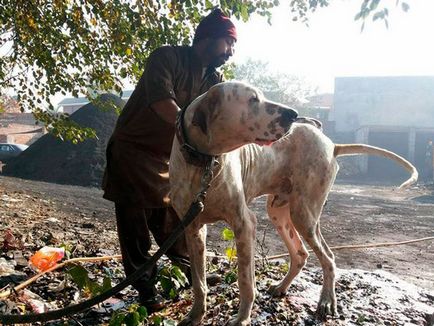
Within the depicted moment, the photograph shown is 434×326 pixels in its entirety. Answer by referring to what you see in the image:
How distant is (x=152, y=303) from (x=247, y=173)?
47.5 inches

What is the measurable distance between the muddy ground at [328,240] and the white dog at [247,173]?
1.21 feet

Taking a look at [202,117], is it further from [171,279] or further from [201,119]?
[171,279]

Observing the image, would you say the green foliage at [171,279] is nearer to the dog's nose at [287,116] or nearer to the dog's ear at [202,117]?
the dog's ear at [202,117]

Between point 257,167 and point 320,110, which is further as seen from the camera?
point 320,110

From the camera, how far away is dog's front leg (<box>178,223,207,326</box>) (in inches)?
115

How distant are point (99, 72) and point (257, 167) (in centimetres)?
→ 271

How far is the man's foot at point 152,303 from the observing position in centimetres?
329

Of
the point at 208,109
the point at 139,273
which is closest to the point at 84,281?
the point at 139,273

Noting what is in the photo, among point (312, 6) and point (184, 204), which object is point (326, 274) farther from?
point (312, 6)

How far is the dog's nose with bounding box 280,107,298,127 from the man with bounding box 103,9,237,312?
0.94m

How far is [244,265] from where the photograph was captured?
274cm

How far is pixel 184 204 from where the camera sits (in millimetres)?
2729

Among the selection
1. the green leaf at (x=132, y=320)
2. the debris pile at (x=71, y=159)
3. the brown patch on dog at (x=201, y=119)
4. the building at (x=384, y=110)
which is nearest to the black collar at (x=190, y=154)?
the brown patch on dog at (x=201, y=119)

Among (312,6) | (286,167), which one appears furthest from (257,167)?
(312,6)
